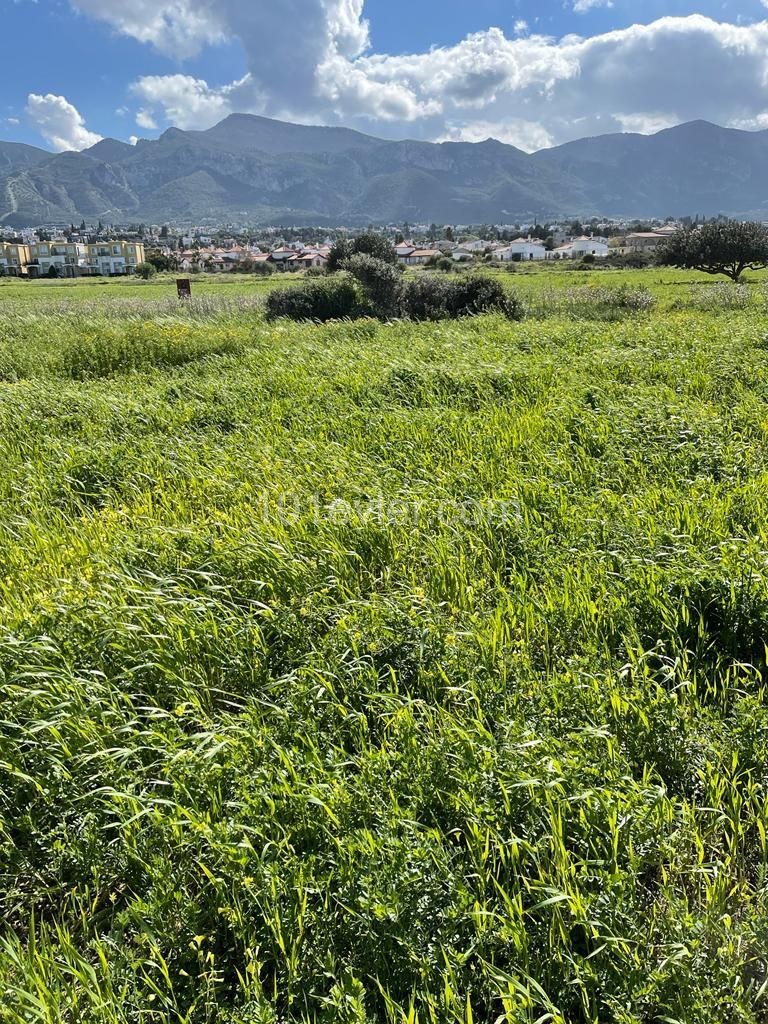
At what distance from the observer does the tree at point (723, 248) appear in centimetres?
4141

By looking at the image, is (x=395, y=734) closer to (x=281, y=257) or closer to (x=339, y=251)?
(x=339, y=251)

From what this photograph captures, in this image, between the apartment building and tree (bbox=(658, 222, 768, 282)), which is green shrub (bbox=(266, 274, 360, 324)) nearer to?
tree (bbox=(658, 222, 768, 282))

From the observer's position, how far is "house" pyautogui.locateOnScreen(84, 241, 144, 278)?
120500 millimetres

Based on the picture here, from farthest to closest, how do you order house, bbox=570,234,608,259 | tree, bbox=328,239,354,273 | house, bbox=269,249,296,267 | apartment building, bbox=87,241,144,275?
house, bbox=570,234,608,259
apartment building, bbox=87,241,144,275
house, bbox=269,249,296,267
tree, bbox=328,239,354,273

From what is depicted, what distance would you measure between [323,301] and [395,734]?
78.8 feet

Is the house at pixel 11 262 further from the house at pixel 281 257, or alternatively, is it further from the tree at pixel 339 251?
the tree at pixel 339 251

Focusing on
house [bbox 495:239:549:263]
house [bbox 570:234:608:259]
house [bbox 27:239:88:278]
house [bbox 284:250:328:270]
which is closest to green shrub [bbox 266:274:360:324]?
house [bbox 284:250:328:270]

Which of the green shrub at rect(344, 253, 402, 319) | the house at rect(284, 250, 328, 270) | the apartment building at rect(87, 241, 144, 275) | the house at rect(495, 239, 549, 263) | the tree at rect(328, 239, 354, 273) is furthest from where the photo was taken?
the house at rect(495, 239, 549, 263)

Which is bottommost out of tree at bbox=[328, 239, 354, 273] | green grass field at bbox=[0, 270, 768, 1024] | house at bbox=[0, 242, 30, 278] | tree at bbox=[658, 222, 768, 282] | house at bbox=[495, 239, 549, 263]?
green grass field at bbox=[0, 270, 768, 1024]

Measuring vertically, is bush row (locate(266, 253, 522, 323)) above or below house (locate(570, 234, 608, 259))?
below

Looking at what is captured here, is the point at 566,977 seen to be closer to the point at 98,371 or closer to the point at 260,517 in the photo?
the point at 260,517

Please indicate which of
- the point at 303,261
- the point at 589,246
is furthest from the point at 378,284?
the point at 589,246

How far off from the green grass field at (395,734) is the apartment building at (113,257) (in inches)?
5163

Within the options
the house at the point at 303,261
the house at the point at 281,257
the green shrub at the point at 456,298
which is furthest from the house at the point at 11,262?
the green shrub at the point at 456,298
